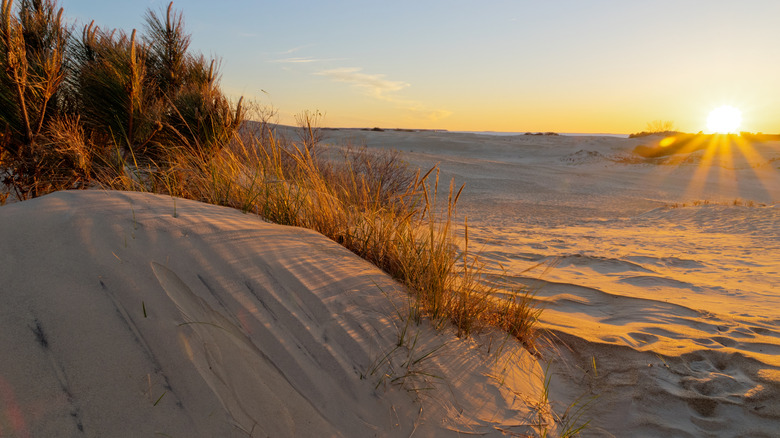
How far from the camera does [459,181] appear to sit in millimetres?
12227

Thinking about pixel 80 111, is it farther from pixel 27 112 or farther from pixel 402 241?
pixel 402 241

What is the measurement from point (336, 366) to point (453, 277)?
93 centimetres

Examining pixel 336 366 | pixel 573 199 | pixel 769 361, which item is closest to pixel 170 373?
pixel 336 366

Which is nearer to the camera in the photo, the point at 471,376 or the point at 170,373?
the point at 170,373

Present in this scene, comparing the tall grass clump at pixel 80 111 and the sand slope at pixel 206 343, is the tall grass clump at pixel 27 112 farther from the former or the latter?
the sand slope at pixel 206 343

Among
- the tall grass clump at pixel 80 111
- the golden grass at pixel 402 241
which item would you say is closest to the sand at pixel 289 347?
the golden grass at pixel 402 241

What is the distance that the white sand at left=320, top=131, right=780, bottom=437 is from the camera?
1.91 m

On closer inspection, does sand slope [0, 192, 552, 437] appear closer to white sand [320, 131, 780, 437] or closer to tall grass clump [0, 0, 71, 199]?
white sand [320, 131, 780, 437]

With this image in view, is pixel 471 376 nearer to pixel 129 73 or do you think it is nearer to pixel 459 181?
pixel 129 73

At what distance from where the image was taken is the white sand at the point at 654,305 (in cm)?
→ 191

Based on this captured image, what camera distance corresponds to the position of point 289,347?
1601 mm

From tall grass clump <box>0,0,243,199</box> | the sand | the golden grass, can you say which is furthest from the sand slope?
tall grass clump <box>0,0,243,199</box>

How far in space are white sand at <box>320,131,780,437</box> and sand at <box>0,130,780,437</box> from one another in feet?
0.05

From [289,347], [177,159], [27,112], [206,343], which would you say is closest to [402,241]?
[289,347]
